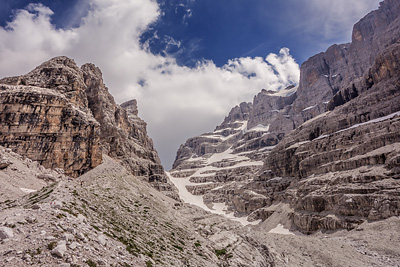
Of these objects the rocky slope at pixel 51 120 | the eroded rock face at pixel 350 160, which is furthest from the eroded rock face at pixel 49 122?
the eroded rock face at pixel 350 160

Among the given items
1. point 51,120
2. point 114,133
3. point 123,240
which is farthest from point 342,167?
point 51,120

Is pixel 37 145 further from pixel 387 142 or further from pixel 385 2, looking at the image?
pixel 385 2

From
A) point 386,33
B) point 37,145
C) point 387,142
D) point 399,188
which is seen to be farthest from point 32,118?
point 386,33

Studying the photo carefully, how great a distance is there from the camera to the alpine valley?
1680cm

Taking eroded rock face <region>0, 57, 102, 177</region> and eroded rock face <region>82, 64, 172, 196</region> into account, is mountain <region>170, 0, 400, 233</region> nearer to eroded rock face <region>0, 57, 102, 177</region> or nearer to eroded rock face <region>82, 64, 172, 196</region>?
eroded rock face <region>82, 64, 172, 196</region>

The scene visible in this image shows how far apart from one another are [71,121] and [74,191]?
38.4 meters

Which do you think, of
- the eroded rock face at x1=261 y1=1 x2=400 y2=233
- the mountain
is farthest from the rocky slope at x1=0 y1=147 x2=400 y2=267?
the mountain

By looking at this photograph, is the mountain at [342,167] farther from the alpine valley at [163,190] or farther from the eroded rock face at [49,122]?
the eroded rock face at [49,122]

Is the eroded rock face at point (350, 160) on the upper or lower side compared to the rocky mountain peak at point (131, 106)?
lower

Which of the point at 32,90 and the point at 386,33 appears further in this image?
the point at 386,33

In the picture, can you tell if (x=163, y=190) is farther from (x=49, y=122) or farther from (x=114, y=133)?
(x=49, y=122)

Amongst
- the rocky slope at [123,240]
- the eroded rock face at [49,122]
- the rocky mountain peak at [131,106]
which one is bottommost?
the rocky slope at [123,240]

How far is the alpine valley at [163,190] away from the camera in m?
16.8

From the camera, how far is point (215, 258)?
28125 mm
